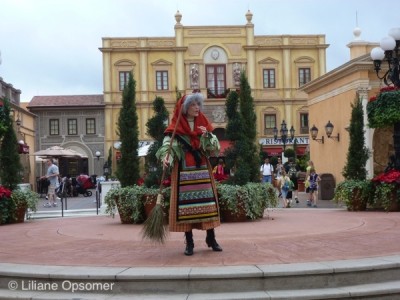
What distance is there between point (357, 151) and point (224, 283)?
9.54 metres

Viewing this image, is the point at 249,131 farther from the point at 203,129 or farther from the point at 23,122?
the point at 23,122

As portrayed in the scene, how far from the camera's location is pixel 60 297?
5551 millimetres

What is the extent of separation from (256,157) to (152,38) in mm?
35197

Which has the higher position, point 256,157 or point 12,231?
point 256,157

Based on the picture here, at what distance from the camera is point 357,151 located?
14.3 meters

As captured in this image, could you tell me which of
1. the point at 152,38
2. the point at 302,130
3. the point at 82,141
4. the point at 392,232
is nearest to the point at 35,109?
the point at 82,141

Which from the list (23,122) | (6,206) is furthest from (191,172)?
(23,122)

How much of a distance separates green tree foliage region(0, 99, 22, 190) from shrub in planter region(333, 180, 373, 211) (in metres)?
7.48

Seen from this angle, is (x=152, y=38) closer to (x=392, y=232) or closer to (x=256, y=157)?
(x=256, y=157)

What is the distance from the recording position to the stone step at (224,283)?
552 centimetres

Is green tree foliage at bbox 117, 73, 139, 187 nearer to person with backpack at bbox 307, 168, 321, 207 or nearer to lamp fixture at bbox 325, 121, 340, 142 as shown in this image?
person with backpack at bbox 307, 168, 321, 207

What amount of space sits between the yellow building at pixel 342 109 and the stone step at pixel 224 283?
12.8 m

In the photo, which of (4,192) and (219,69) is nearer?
(4,192)

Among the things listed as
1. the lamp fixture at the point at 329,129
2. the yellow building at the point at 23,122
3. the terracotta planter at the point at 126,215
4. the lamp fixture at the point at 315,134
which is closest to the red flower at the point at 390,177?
the terracotta planter at the point at 126,215
